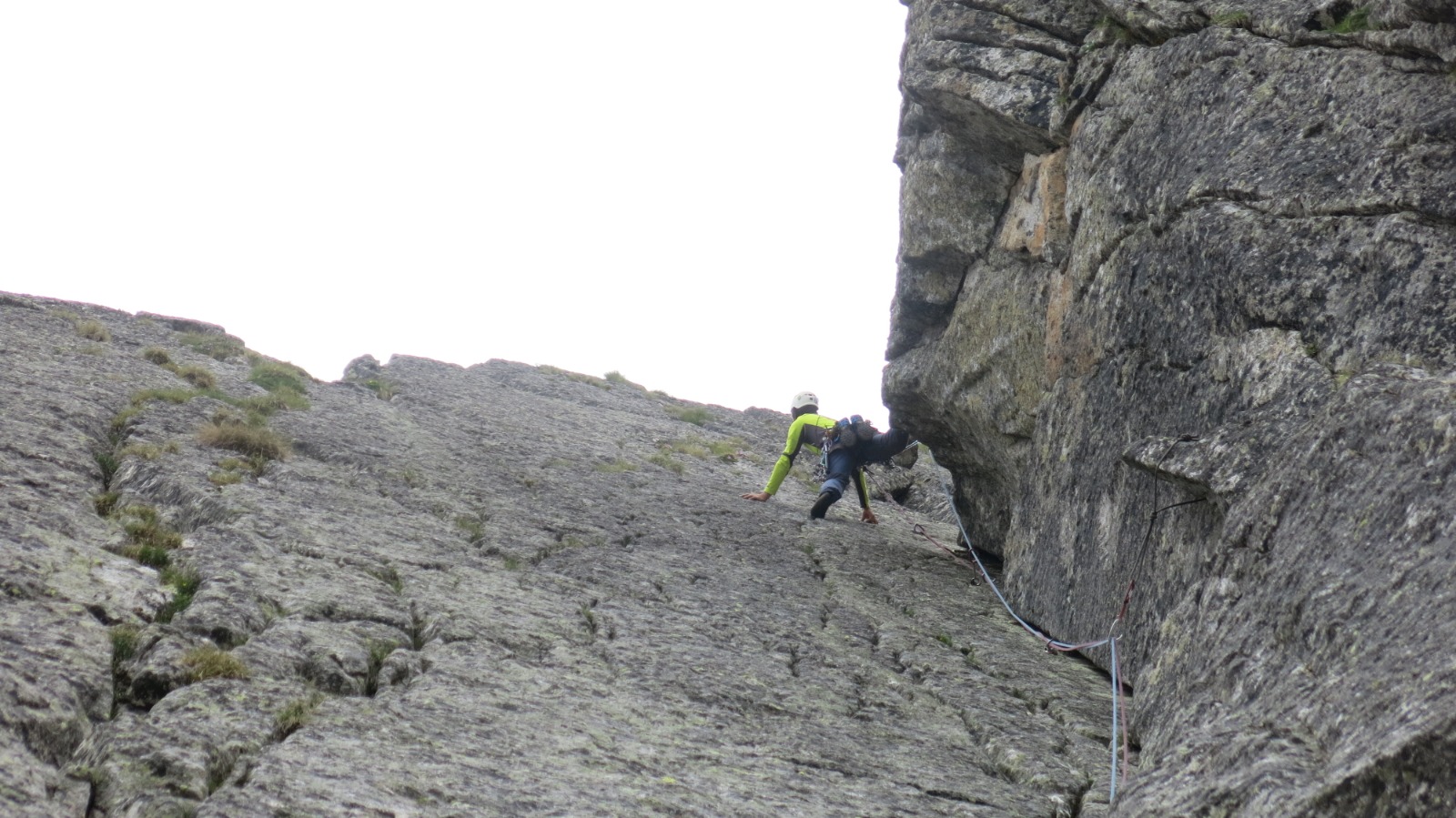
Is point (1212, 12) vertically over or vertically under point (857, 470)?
over

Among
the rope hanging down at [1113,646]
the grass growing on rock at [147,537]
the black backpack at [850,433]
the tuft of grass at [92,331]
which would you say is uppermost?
the black backpack at [850,433]

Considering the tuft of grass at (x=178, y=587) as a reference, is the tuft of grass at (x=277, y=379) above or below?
above

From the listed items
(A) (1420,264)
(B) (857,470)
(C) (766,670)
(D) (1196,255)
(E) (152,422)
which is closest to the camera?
(A) (1420,264)

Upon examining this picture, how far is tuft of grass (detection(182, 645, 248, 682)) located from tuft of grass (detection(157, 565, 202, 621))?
0.97 m

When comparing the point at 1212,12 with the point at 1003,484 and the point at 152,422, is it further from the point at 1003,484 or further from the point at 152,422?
the point at 152,422

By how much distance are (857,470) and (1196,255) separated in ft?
30.7

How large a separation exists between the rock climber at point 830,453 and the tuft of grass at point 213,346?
10768 millimetres

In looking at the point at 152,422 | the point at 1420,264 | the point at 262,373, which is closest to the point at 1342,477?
the point at 1420,264

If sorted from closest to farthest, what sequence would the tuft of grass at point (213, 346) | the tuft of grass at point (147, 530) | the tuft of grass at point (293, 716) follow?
the tuft of grass at point (293, 716) < the tuft of grass at point (147, 530) < the tuft of grass at point (213, 346)

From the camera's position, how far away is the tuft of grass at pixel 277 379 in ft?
66.4

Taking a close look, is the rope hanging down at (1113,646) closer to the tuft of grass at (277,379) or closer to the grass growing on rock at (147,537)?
the grass growing on rock at (147,537)

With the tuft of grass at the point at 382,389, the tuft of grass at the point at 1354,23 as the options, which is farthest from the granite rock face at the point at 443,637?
the tuft of grass at the point at 1354,23

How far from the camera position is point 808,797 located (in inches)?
328

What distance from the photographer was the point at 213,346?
2259 cm
